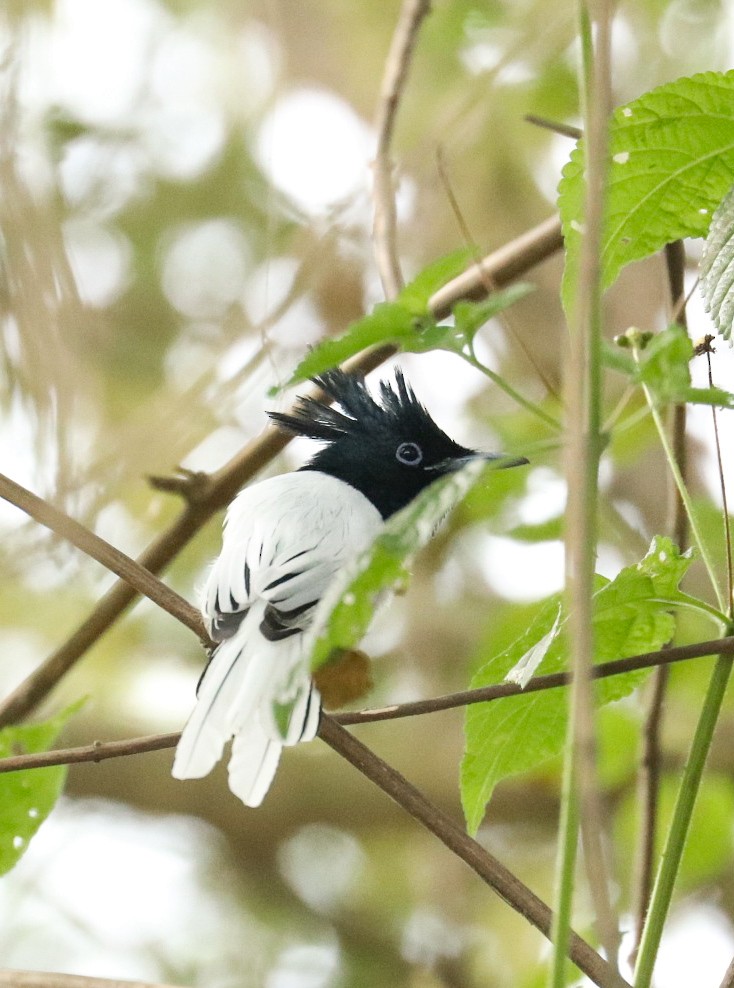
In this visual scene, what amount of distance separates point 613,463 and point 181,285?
2.63 metres

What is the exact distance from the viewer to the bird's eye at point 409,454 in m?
2.58

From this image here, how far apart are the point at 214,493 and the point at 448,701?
1127 millimetres

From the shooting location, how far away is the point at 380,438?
2617 mm

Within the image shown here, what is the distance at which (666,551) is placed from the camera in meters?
1.47

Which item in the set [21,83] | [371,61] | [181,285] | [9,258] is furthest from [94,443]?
[371,61]

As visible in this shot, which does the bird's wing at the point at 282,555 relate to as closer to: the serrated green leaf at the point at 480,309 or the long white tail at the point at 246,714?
the long white tail at the point at 246,714

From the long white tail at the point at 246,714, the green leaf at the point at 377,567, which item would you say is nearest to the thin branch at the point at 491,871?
the long white tail at the point at 246,714

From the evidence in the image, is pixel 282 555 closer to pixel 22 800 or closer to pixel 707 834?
pixel 22 800

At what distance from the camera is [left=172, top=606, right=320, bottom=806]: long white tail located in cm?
163

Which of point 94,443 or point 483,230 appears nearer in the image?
point 94,443

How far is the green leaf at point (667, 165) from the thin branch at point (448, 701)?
46 centimetres

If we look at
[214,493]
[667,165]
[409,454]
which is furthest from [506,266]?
[667,165]

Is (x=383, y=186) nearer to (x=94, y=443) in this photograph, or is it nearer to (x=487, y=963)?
(x=94, y=443)

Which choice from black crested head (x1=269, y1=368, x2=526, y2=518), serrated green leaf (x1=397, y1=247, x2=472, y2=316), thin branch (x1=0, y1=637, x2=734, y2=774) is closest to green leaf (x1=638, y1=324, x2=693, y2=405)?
serrated green leaf (x1=397, y1=247, x2=472, y2=316)
